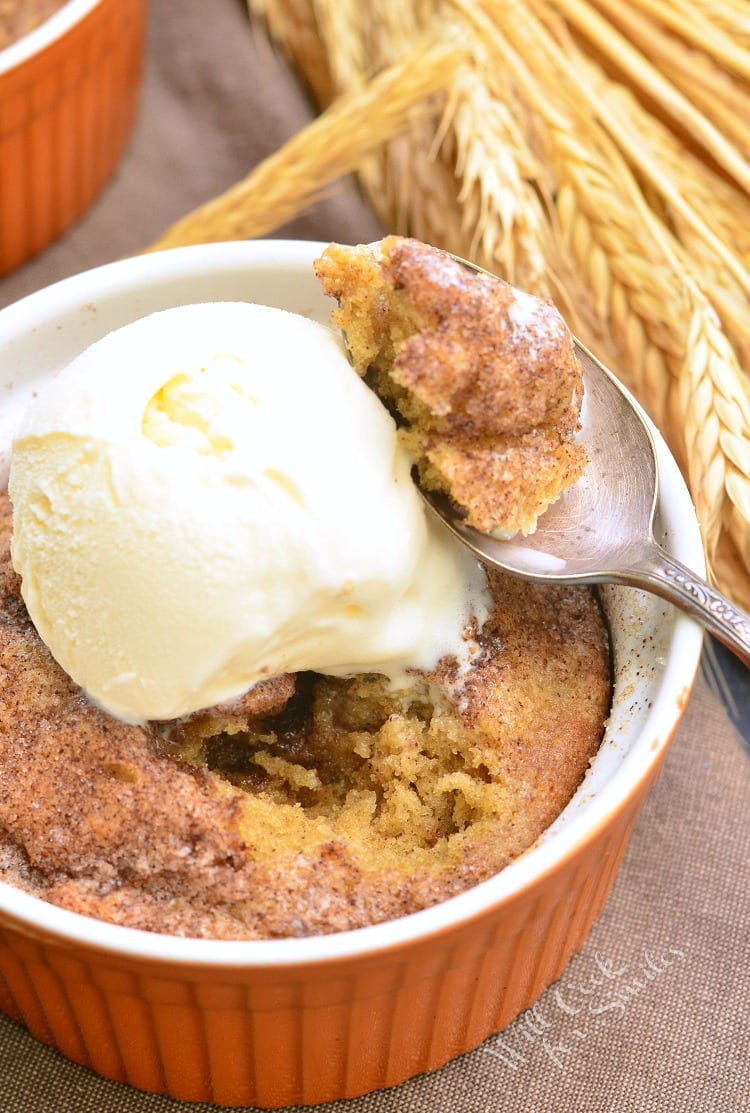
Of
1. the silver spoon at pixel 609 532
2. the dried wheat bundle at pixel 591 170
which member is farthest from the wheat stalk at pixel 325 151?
the silver spoon at pixel 609 532

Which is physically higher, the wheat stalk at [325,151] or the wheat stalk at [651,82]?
the wheat stalk at [325,151]

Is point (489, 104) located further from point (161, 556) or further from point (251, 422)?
point (161, 556)

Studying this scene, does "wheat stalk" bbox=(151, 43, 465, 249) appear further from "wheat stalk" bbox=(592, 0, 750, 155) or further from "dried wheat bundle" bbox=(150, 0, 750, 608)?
"wheat stalk" bbox=(592, 0, 750, 155)

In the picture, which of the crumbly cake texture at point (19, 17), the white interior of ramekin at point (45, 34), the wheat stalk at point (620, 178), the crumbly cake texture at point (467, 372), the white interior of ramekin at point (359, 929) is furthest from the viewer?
the crumbly cake texture at point (19, 17)

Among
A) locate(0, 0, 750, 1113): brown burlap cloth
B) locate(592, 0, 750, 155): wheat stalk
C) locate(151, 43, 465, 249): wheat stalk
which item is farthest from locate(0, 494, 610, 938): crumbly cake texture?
locate(592, 0, 750, 155): wheat stalk

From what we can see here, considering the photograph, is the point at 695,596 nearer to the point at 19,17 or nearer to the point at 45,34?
the point at 45,34

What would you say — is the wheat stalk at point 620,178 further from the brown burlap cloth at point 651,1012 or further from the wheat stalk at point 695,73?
the brown burlap cloth at point 651,1012

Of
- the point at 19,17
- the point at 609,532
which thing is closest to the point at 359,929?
the point at 609,532
